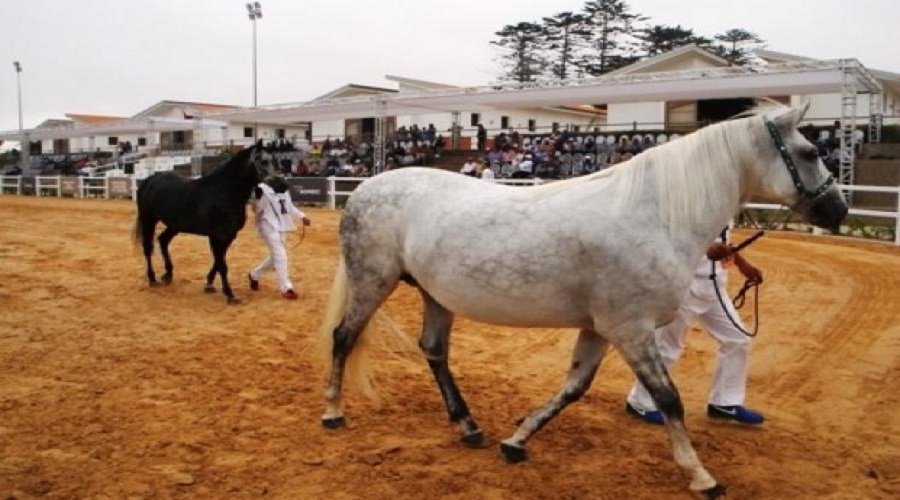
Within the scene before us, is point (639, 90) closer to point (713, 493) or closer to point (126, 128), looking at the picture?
point (713, 493)

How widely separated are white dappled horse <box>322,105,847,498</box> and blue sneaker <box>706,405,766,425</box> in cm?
113

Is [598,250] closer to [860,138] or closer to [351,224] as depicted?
[351,224]

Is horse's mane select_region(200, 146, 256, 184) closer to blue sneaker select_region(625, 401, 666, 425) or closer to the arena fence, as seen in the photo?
blue sneaker select_region(625, 401, 666, 425)

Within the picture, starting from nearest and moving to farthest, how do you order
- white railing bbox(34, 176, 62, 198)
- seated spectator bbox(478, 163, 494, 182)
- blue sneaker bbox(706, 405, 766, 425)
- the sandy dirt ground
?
the sandy dirt ground, blue sneaker bbox(706, 405, 766, 425), seated spectator bbox(478, 163, 494, 182), white railing bbox(34, 176, 62, 198)

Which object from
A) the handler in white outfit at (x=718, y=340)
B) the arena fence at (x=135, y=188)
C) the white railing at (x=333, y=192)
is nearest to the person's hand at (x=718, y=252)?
the handler in white outfit at (x=718, y=340)

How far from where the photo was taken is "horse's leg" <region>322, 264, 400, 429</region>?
14.3 ft

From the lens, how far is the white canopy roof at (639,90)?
16.7 meters

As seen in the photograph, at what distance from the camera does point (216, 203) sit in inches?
336

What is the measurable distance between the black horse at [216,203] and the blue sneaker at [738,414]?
559 cm

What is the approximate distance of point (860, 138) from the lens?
19.0m

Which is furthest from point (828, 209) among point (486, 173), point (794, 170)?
point (486, 173)

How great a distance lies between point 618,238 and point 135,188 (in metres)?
26.4

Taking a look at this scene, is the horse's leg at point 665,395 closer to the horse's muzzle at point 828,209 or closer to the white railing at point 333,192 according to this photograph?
the horse's muzzle at point 828,209

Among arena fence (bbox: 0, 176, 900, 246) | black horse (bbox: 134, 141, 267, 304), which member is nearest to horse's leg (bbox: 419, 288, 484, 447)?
black horse (bbox: 134, 141, 267, 304)
